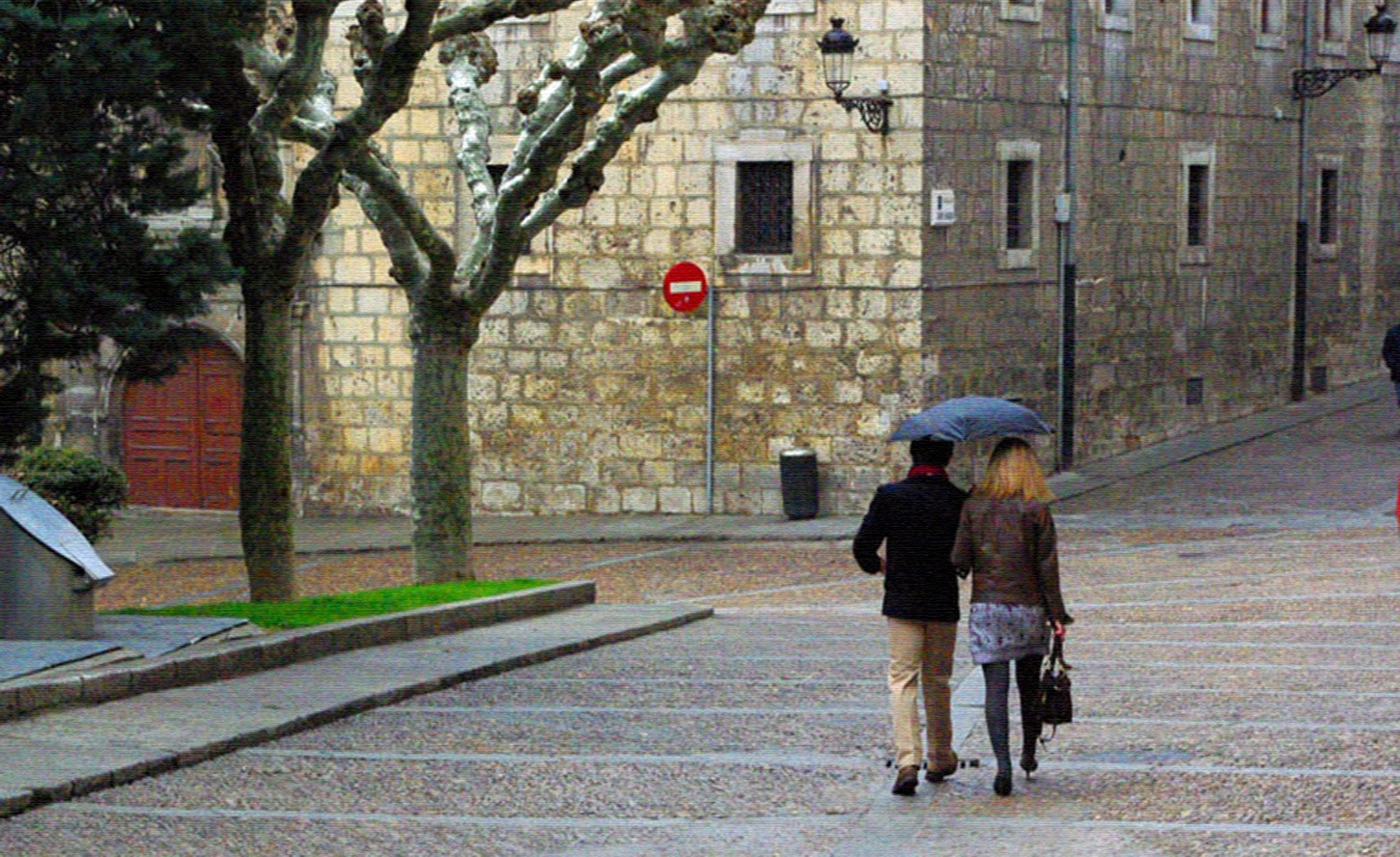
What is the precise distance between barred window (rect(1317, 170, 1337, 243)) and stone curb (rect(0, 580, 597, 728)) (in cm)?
2085

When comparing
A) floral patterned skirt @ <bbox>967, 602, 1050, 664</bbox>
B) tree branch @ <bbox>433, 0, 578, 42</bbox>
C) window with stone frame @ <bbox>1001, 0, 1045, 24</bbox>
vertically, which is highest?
window with stone frame @ <bbox>1001, 0, 1045, 24</bbox>

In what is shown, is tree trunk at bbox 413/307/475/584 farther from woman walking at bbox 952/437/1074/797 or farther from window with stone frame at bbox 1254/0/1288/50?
window with stone frame at bbox 1254/0/1288/50

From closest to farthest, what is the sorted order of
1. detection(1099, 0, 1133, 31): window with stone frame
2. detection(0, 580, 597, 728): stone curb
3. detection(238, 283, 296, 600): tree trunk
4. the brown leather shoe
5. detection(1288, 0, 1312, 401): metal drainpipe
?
the brown leather shoe < detection(0, 580, 597, 728): stone curb < detection(238, 283, 296, 600): tree trunk < detection(1099, 0, 1133, 31): window with stone frame < detection(1288, 0, 1312, 401): metal drainpipe

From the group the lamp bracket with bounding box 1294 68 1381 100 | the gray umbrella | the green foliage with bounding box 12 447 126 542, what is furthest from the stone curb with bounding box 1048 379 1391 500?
the gray umbrella

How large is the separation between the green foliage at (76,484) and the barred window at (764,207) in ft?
24.9

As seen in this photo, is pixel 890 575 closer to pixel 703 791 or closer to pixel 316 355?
pixel 703 791

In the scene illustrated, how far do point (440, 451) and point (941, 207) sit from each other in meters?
8.38

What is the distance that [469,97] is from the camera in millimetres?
20156

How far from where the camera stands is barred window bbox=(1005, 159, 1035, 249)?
27.6 meters

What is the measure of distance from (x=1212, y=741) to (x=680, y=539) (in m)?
14.3

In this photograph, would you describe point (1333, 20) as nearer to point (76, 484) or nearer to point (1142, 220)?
point (1142, 220)

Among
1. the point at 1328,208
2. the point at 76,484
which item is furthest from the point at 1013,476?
the point at 1328,208

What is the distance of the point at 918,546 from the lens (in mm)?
9898

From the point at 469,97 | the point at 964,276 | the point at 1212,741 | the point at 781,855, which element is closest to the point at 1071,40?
the point at 964,276
